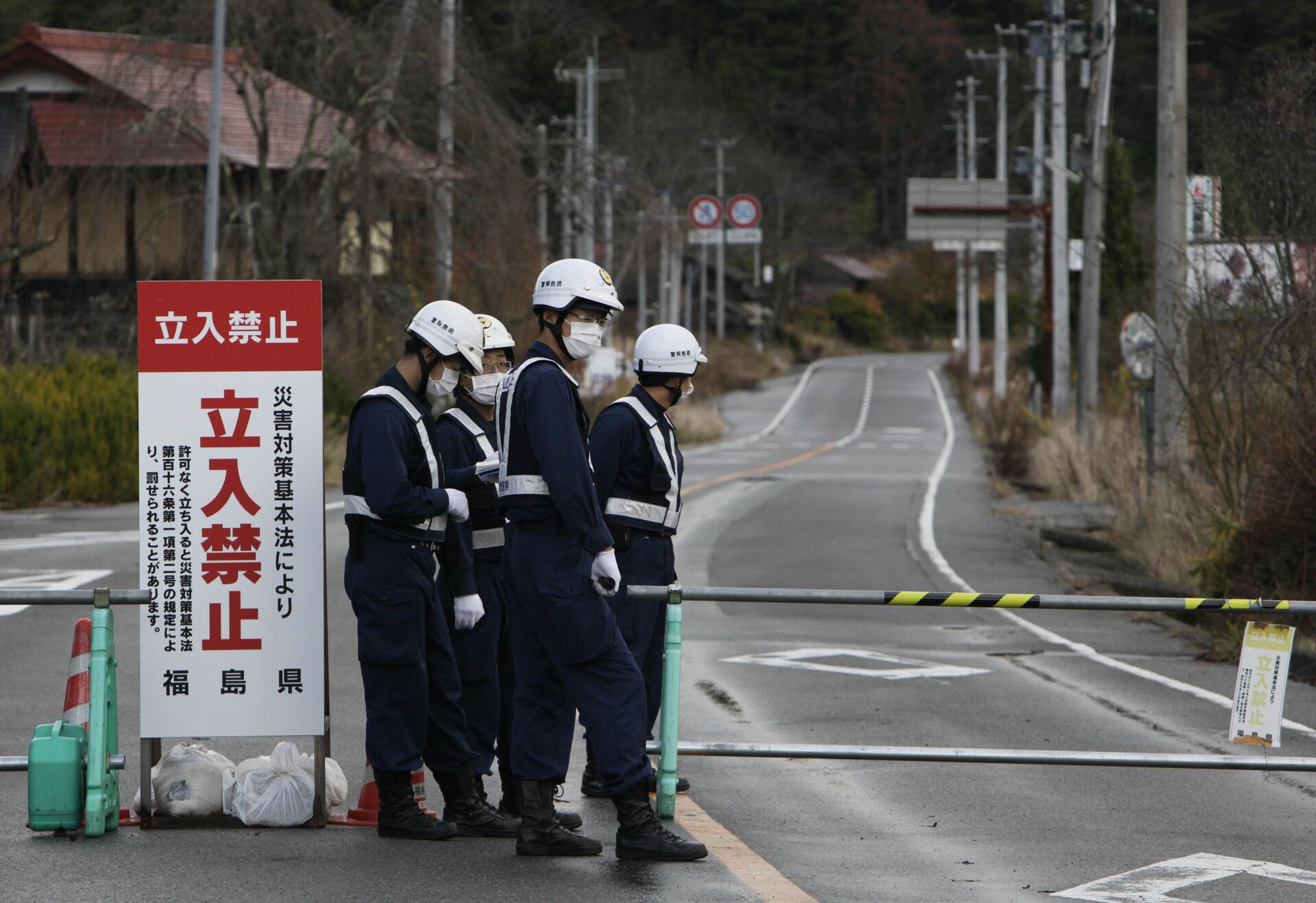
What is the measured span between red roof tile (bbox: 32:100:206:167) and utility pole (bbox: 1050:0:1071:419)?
51.6 feet

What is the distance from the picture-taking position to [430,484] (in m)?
6.40

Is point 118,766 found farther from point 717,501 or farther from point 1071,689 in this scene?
point 717,501

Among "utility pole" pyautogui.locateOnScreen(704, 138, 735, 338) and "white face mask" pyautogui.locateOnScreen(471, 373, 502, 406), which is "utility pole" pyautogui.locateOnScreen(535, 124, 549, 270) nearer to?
"white face mask" pyautogui.locateOnScreen(471, 373, 502, 406)

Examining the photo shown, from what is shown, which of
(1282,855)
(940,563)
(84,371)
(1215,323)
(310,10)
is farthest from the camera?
(310,10)

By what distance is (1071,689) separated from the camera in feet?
37.4

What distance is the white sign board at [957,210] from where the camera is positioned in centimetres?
4000

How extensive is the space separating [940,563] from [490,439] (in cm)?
1279

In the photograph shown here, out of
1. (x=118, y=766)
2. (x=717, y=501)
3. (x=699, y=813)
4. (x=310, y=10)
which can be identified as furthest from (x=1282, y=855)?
(x=310, y=10)

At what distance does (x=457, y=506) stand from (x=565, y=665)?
0.72 m

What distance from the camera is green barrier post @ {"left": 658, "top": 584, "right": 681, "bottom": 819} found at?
670 centimetres

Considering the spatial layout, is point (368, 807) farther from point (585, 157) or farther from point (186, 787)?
point (585, 157)

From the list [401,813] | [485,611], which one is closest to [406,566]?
[485,611]

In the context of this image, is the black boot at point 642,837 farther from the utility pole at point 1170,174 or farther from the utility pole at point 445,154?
the utility pole at point 445,154

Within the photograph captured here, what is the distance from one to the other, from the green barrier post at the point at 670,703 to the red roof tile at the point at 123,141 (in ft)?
81.8
